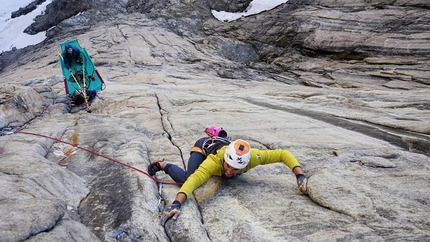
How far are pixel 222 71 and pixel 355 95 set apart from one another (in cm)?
1206

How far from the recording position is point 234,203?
541cm

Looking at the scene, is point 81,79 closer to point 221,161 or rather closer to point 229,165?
point 221,161

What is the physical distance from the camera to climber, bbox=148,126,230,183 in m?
6.22

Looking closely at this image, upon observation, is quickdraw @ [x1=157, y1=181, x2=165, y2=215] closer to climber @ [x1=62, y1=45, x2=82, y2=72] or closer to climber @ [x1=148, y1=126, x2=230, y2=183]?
climber @ [x1=148, y1=126, x2=230, y2=183]

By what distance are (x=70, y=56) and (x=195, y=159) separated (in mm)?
10528

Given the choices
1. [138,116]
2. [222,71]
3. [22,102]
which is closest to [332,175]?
[138,116]

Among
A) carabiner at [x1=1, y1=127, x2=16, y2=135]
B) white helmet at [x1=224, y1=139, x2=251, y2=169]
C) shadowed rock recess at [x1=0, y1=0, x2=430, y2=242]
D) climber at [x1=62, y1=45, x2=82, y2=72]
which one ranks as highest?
climber at [x1=62, y1=45, x2=82, y2=72]

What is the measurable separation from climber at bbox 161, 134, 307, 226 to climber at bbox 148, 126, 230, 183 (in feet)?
1.39

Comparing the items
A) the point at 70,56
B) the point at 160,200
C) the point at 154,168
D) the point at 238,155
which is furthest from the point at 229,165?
the point at 70,56

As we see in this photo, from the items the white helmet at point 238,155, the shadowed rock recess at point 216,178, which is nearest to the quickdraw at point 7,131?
the shadowed rock recess at point 216,178

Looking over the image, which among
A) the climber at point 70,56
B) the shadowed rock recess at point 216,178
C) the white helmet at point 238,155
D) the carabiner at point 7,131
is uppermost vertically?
the climber at point 70,56

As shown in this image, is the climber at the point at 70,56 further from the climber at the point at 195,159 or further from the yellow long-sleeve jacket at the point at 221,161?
the yellow long-sleeve jacket at the point at 221,161

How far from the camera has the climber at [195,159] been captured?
6.22 meters

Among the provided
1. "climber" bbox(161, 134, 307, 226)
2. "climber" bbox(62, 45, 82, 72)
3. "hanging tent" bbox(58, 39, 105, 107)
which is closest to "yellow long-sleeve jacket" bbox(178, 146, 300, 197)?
"climber" bbox(161, 134, 307, 226)
